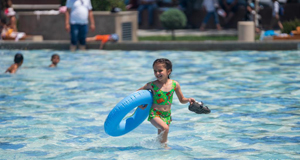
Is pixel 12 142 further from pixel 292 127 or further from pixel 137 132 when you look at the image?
pixel 292 127

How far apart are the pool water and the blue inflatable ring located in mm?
324

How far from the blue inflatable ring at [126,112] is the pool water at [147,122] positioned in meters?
0.32

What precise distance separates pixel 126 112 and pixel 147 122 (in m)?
2.22

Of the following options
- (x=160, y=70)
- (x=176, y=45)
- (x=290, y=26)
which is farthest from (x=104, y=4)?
(x=160, y=70)

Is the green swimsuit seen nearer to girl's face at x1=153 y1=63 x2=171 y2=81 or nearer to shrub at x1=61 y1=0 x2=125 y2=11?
girl's face at x1=153 y1=63 x2=171 y2=81

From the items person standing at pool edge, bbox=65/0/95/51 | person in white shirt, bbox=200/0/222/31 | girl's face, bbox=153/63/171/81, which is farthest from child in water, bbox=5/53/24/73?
person in white shirt, bbox=200/0/222/31

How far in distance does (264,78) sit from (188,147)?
5.81 m

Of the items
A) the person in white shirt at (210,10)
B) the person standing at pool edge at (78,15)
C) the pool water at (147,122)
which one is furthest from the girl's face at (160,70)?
the person in white shirt at (210,10)

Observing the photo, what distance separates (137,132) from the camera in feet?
25.7

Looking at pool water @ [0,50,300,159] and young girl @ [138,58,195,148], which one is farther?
pool water @ [0,50,300,159]

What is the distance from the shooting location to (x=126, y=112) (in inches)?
247

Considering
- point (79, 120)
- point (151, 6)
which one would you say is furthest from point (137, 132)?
point (151, 6)

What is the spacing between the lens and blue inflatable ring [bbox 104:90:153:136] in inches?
247

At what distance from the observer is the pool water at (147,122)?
6781 millimetres
